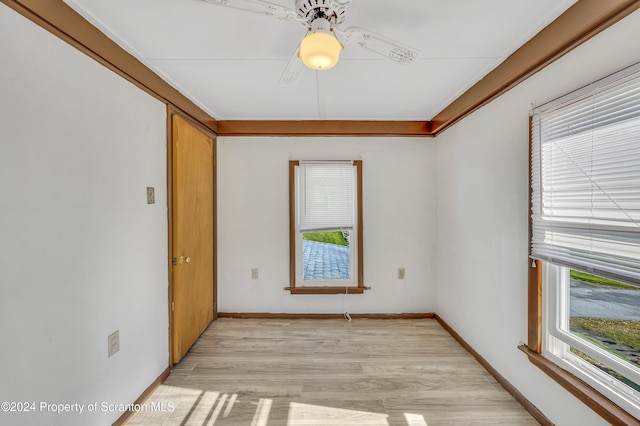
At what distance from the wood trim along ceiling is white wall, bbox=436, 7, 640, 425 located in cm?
6

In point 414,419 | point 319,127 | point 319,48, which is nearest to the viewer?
point 319,48

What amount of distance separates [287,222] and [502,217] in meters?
2.08

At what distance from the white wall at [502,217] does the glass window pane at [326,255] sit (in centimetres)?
108

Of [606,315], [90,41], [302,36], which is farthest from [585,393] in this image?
[90,41]

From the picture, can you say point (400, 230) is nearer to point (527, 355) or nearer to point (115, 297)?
point (527, 355)

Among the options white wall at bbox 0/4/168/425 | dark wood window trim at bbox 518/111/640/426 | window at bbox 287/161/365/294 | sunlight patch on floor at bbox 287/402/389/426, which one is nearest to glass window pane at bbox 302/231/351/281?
window at bbox 287/161/365/294

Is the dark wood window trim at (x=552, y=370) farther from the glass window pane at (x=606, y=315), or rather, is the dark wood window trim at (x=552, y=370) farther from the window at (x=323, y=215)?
the window at (x=323, y=215)

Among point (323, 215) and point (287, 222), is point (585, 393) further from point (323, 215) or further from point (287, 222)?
point (287, 222)

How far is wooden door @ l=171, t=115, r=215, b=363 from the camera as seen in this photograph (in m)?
2.30

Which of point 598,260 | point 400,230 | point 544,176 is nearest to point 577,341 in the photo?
point 598,260

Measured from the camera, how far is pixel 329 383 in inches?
83.7

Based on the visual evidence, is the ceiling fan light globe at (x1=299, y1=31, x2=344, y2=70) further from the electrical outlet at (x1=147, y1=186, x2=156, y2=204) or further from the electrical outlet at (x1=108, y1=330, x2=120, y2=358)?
the electrical outlet at (x1=108, y1=330, x2=120, y2=358)

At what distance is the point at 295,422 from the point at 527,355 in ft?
4.88

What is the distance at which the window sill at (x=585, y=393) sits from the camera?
48.9 inches
